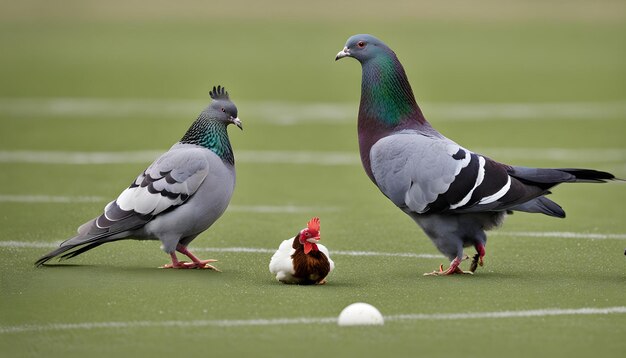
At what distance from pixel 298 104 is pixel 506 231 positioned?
745 cm

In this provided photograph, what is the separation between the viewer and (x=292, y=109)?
15961 millimetres

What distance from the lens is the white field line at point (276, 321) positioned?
6.20 meters

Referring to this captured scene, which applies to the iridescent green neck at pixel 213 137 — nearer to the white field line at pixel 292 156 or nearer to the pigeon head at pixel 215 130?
the pigeon head at pixel 215 130

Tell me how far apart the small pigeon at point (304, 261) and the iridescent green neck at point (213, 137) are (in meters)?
0.85

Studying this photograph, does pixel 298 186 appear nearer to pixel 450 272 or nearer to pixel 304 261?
pixel 450 272

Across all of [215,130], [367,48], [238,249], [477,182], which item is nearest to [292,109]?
[238,249]

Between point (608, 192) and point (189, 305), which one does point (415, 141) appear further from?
point (608, 192)

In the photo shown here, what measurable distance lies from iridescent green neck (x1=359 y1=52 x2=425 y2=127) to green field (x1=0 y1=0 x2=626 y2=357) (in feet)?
2.85

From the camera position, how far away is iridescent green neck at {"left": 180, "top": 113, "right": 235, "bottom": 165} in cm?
778

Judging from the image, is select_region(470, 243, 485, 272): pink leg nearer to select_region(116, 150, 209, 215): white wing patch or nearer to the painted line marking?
select_region(116, 150, 209, 215): white wing patch

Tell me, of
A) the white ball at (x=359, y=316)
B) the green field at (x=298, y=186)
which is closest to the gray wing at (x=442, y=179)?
the green field at (x=298, y=186)

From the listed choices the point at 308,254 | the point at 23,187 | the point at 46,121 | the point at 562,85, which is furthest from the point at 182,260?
the point at 562,85

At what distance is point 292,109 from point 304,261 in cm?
899

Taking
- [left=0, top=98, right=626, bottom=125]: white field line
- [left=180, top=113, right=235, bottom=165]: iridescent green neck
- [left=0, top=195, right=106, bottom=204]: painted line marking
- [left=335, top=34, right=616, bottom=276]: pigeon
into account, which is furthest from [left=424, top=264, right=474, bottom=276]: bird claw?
[left=0, top=98, right=626, bottom=125]: white field line
